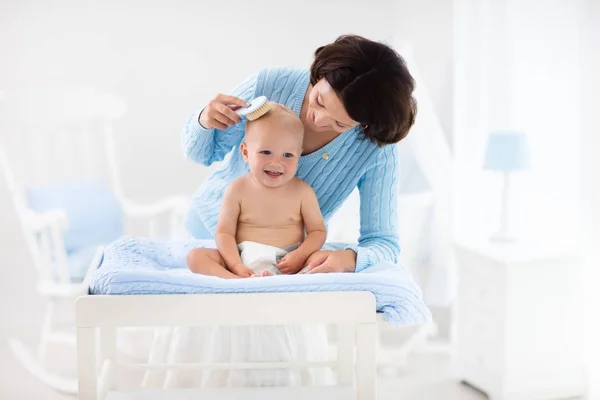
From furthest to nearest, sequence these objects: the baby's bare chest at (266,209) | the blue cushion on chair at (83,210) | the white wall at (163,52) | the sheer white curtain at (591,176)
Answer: the white wall at (163,52) < the blue cushion on chair at (83,210) < the sheer white curtain at (591,176) < the baby's bare chest at (266,209)

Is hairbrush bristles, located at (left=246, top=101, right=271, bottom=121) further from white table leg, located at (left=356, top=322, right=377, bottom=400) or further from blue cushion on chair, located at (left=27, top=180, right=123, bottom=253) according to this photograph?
blue cushion on chair, located at (left=27, top=180, right=123, bottom=253)

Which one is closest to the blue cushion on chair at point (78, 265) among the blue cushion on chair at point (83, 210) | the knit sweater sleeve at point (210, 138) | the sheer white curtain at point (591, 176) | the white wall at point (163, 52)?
the blue cushion on chair at point (83, 210)

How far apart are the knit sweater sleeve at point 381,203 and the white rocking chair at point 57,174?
1077 mm

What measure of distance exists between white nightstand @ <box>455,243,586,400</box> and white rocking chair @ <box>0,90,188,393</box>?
46.4 inches

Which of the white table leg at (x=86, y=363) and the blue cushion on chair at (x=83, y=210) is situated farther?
the blue cushion on chair at (x=83, y=210)

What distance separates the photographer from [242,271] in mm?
1484

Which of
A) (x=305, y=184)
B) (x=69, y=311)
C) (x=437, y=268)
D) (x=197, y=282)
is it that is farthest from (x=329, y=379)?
(x=69, y=311)

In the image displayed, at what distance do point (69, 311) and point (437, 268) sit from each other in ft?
5.29

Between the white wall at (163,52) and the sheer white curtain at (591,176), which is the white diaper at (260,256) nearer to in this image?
the sheer white curtain at (591,176)

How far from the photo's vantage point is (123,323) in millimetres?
1313

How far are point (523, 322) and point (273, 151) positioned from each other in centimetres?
139

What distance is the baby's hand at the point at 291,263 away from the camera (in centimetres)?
153

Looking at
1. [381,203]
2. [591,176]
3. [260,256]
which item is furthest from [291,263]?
[591,176]

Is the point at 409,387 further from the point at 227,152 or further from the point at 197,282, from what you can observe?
the point at 197,282
